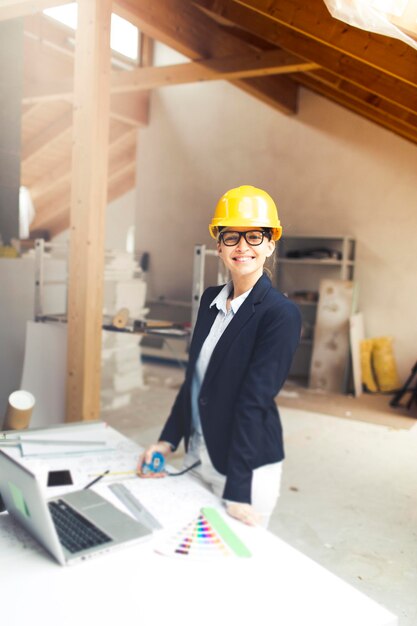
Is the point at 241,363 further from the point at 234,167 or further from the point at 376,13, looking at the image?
the point at 234,167

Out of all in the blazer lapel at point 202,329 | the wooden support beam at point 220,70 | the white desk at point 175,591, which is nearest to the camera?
the white desk at point 175,591

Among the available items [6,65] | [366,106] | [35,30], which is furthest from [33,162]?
[366,106]

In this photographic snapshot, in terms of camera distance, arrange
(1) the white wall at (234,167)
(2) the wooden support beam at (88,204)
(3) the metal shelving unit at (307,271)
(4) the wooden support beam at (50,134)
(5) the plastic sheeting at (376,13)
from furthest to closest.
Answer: (4) the wooden support beam at (50,134) < (3) the metal shelving unit at (307,271) < (1) the white wall at (234,167) < (2) the wooden support beam at (88,204) < (5) the plastic sheeting at (376,13)

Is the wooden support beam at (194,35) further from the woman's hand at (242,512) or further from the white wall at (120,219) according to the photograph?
the white wall at (120,219)

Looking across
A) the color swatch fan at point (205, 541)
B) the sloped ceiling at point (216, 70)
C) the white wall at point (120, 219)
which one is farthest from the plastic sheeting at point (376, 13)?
the white wall at point (120, 219)

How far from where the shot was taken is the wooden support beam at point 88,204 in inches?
→ 101

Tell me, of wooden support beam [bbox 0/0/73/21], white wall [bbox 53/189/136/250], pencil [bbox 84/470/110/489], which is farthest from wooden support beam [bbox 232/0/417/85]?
white wall [bbox 53/189/136/250]

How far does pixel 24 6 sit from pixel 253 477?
100 inches

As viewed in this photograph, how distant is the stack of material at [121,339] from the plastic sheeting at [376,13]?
3.23 meters

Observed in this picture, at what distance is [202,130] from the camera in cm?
582

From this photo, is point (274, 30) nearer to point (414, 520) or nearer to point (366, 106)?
point (366, 106)

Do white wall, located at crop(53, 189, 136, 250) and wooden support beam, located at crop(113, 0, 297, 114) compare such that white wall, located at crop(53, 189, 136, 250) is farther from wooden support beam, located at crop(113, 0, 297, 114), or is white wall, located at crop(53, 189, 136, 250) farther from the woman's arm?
the woman's arm

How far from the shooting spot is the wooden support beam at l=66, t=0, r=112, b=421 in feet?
8.44

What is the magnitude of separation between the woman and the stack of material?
341 centimetres
